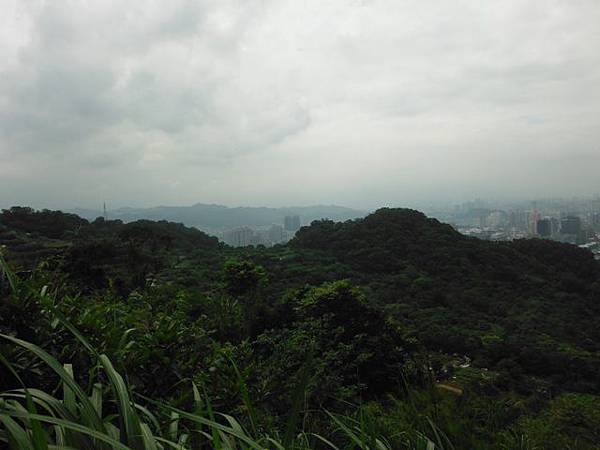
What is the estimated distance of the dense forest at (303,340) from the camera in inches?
43.6

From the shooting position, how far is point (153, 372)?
86.5 inches

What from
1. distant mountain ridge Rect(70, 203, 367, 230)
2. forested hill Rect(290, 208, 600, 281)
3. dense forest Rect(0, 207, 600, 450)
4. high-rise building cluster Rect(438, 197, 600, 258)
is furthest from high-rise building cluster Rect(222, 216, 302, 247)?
high-rise building cluster Rect(438, 197, 600, 258)

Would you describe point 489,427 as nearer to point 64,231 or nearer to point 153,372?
point 153,372

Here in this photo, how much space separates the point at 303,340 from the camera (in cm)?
548

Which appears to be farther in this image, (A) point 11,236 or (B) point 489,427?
(A) point 11,236

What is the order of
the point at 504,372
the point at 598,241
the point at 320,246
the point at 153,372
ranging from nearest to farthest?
A: the point at 153,372 → the point at 504,372 → the point at 320,246 → the point at 598,241

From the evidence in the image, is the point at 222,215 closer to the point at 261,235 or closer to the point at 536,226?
the point at 261,235

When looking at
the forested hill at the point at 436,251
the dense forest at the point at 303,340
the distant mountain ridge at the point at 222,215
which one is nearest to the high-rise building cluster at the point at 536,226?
the forested hill at the point at 436,251

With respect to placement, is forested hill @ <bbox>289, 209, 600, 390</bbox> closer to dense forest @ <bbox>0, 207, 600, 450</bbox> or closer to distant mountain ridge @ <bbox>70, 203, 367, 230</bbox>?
dense forest @ <bbox>0, 207, 600, 450</bbox>

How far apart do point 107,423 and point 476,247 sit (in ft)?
88.6

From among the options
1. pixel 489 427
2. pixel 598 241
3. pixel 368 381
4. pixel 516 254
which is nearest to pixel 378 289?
pixel 516 254

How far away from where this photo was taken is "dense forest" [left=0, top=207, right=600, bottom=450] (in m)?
1.11

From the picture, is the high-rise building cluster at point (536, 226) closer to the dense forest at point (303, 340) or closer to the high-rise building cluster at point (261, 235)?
the dense forest at point (303, 340)

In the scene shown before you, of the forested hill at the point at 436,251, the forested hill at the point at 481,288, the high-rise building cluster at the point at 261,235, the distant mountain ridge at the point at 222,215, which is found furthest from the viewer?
the distant mountain ridge at the point at 222,215
